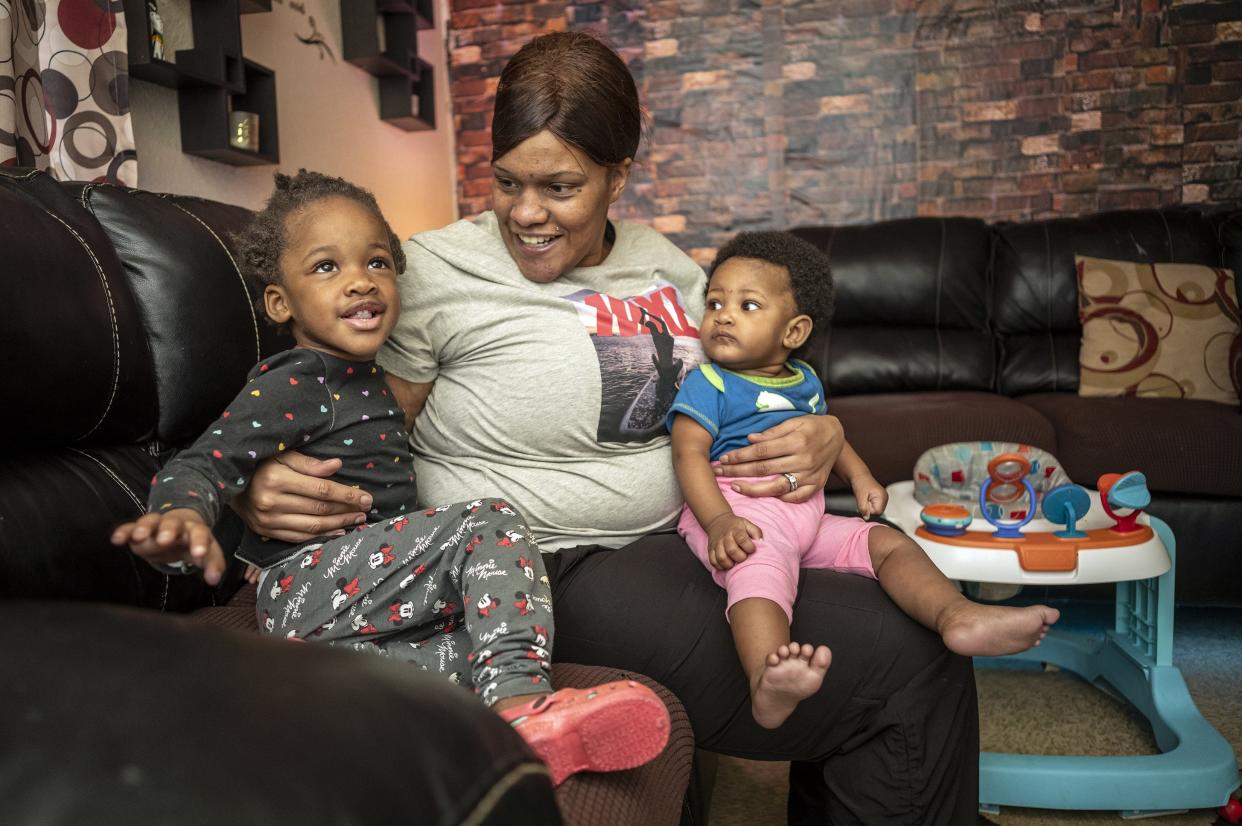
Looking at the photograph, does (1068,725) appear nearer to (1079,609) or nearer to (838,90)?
(1079,609)

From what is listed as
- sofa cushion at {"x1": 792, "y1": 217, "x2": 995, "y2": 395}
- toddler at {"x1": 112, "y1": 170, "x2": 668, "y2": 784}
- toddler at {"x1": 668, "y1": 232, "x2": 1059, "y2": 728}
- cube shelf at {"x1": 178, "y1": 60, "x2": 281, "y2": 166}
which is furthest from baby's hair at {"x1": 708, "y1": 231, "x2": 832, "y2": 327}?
sofa cushion at {"x1": 792, "y1": 217, "x2": 995, "y2": 395}

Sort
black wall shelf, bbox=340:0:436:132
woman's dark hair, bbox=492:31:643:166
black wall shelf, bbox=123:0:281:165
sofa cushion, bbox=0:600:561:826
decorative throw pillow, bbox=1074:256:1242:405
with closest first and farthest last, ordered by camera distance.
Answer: sofa cushion, bbox=0:600:561:826, woman's dark hair, bbox=492:31:643:166, black wall shelf, bbox=123:0:281:165, decorative throw pillow, bbox=1074:256:1242:405, black wall shelf, bbox=340:0:436:132

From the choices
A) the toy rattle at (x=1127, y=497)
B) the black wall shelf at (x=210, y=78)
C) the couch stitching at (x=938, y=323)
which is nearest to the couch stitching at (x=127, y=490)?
the black wall shelf at (x=210, y=78)

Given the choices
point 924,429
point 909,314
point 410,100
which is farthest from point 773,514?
point 410,100

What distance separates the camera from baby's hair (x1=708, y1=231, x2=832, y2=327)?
146cm

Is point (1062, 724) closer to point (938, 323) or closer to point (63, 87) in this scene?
point (938, 323)

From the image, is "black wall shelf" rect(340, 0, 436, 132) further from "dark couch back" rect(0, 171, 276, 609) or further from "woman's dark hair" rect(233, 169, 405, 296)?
"woman's dark hair" rect(233, 169, 405, 296)

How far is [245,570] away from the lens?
1280 mm

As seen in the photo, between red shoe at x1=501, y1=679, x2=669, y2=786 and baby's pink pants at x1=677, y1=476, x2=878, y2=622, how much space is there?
0.32m

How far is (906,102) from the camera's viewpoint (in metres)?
3.64

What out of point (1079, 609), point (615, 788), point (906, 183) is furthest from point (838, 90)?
point (615, 788)

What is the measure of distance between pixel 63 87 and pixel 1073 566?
2.00 meters

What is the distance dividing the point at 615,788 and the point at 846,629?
15.0 inches

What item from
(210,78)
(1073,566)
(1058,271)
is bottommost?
(1073,566)
